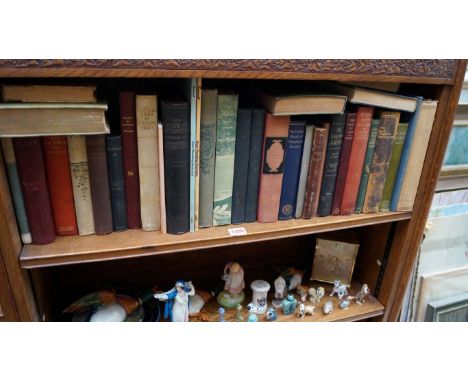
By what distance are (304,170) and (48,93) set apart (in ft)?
1.78

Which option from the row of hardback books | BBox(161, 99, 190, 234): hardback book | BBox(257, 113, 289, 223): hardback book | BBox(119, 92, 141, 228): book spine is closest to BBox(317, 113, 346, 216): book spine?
the row of hardback books

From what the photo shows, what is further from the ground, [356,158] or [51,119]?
[51,119]

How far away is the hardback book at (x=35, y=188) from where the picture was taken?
0.65 metres

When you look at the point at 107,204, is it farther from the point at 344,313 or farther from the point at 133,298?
the point at 344,313

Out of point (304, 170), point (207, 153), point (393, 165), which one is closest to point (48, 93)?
point (207, 153)

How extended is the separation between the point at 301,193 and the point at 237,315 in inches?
15.6

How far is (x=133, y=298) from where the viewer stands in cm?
96

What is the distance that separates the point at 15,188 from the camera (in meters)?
0.67

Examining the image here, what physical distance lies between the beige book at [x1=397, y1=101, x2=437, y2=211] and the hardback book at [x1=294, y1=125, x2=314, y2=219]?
0.84 ft

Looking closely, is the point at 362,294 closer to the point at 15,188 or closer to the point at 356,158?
the point at 356,158

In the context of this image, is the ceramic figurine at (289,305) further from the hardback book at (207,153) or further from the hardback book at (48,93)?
the hardback book at (48,93)

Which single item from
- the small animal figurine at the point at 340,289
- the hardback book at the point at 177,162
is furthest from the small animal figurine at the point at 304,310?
the hardback book at the point at 177,162

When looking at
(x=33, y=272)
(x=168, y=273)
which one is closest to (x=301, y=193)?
(x=168, y=273)

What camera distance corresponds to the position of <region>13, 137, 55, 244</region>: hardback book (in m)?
0.65
